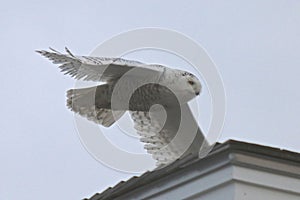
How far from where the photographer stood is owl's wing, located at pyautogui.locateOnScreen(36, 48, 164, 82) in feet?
32.8

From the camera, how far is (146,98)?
37.2ft

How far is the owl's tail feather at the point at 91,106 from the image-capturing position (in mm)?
11666

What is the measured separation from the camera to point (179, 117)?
11125 mm

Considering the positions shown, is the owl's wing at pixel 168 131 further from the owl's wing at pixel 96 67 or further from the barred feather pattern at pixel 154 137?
the owl's wing at pixel 96 67

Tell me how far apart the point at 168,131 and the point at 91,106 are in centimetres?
128

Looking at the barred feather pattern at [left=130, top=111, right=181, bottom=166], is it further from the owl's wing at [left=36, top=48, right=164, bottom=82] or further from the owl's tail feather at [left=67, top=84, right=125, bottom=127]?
the owl's wing at [left=36, top=48, right=164, bottom=82]

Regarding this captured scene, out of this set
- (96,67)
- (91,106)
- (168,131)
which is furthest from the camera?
(91,106)

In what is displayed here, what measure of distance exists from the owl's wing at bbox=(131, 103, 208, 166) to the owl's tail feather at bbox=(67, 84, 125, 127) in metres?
0.37

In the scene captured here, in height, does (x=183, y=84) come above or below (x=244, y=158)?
above

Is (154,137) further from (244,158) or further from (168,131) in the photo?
(244,158)

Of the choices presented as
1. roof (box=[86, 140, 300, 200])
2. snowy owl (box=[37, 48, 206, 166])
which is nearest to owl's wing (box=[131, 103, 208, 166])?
snowy owl (box=[37, 48, 206, 166])

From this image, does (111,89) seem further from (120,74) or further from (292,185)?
(292,185)

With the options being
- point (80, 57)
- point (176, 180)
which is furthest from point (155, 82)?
point (176, 180)

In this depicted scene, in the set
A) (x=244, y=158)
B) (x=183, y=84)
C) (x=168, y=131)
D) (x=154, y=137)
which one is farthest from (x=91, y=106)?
(x=244, y=158)
